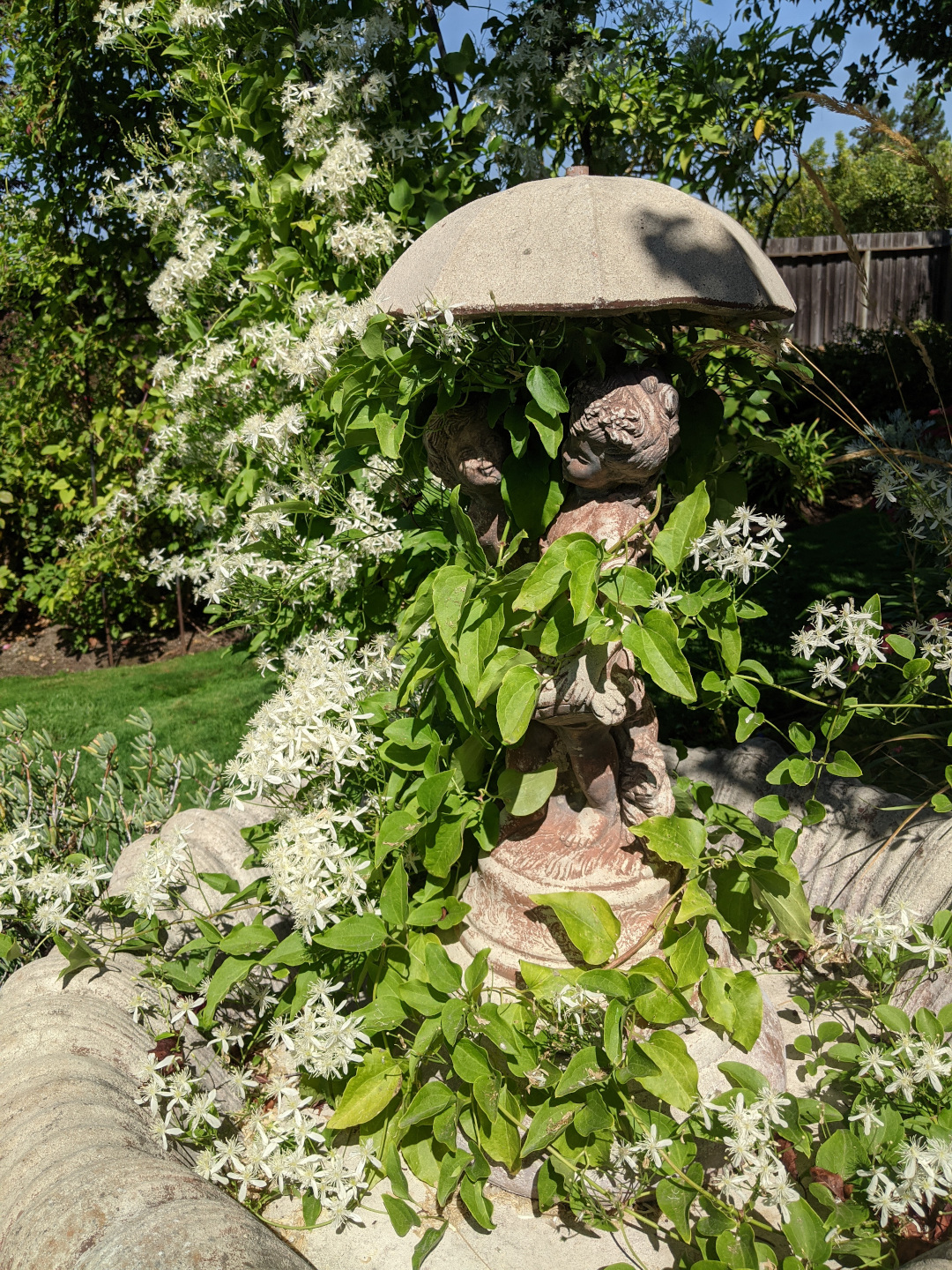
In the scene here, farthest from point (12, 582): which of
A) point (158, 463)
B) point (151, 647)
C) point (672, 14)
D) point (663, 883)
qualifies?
point (663, 883)

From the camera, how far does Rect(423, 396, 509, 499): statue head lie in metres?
1.92

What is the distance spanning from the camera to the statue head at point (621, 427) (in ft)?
5.77

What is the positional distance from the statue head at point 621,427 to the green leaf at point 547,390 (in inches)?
4.6

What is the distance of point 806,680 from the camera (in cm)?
436

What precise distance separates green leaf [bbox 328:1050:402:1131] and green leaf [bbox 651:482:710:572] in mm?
1130

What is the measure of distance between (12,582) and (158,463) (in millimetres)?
4420

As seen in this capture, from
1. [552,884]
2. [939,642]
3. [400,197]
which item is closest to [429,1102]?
[552,884]

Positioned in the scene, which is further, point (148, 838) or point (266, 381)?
point (266, 381)

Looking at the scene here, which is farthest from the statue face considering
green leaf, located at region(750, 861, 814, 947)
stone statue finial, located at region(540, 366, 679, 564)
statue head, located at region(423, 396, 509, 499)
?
green leaf, located at region(750, 861, 814, 947)

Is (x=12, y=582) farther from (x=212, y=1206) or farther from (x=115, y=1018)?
(x=212, y=1206)

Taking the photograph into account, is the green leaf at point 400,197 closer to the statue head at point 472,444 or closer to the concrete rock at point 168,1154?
the statue head at point 472,444

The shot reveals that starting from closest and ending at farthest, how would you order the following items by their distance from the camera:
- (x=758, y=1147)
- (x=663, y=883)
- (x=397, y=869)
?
(x=758, y=1147), (x=397, y=869), (x=663, y=883)

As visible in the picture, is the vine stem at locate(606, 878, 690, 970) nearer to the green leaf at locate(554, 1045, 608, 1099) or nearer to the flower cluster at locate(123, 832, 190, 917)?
the green leaf at locate(554, 1045, 608, 1099)

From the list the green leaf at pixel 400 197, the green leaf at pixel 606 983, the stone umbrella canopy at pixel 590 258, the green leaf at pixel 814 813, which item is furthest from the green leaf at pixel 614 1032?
the green leaf at pixel 400 197
